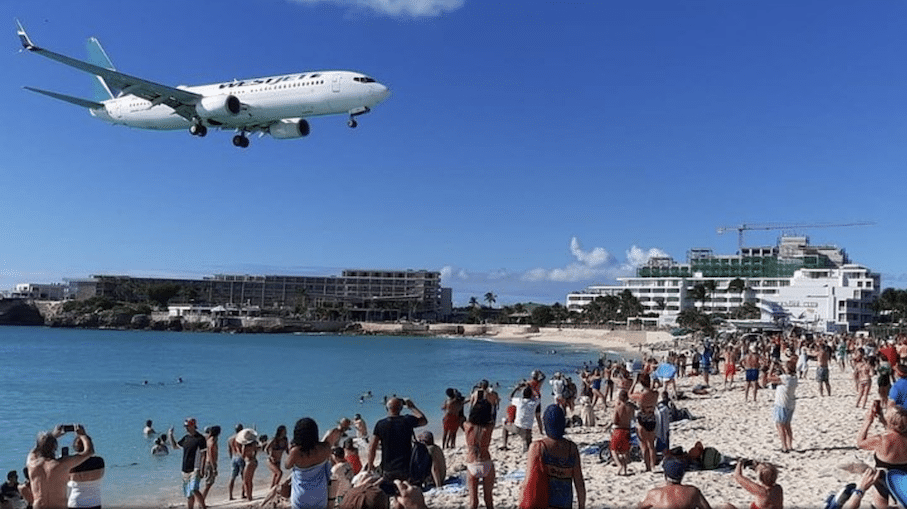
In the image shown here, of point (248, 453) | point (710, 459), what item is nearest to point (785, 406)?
point (710, 459)

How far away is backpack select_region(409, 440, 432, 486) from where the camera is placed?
6.68 meters

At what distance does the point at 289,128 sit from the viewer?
3195 cm

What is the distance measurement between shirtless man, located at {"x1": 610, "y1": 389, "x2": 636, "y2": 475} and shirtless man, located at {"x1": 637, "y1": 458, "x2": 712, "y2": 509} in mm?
5506

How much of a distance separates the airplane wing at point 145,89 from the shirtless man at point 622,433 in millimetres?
25285

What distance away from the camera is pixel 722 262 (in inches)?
5699

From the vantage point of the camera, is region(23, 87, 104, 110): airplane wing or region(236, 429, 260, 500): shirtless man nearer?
region(236, 429, 260, 500): shirtless man

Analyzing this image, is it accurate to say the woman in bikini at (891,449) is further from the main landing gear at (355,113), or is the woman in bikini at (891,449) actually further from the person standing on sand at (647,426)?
the main landing gear at (355,113)

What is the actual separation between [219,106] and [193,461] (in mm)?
22156

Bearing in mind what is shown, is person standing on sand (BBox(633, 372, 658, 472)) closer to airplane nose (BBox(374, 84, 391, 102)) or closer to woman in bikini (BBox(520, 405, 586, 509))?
woman in bikini (BBox(520, 405, 586, 509))

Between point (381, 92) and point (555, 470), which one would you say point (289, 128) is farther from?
point (555, 470)

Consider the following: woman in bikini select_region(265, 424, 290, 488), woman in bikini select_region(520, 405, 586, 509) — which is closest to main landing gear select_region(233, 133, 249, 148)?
woman in bikini select_region(265, 424, 290, 488)

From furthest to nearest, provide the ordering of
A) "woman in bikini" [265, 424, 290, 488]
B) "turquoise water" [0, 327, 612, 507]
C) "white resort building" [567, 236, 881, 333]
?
"white resort building" [567, 236, 881, 333] → "turquoise water" [0, 327, 612, 507] → "woman in bikini" [265, 424, 290, 488]

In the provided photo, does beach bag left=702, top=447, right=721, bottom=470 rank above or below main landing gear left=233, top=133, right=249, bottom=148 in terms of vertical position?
below

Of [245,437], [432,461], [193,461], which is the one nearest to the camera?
[432,461]
